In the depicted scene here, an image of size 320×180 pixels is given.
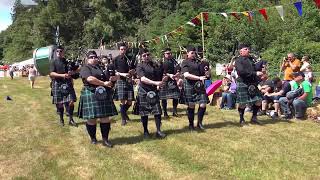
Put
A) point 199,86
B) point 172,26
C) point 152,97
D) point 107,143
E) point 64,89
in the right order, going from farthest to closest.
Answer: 1. point 172,26
2. point 64,89
3. point 199,86
4. point 152,97
5. point 107,143

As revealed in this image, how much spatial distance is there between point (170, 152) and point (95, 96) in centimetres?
130

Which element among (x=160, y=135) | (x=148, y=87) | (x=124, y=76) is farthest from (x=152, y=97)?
(x=124, y=76)

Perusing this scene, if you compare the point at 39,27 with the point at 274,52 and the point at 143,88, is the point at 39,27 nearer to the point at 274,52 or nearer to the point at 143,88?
the point at 274,52

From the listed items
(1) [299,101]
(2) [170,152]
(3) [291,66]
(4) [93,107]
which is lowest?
(2) [170,152]

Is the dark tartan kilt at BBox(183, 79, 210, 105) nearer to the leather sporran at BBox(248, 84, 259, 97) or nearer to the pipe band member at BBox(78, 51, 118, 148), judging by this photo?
the leather sporran at BBox(248, 84, 259, 97)

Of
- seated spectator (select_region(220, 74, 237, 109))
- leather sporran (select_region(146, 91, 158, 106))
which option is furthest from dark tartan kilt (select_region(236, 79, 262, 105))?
seated spectator (select_region(220, 74, 237, 109))

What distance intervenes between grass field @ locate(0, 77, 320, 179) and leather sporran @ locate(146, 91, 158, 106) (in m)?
0.58

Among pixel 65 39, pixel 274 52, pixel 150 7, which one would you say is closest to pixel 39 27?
pixel 65 39

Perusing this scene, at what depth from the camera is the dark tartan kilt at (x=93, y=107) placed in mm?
6441

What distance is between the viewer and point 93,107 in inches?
253

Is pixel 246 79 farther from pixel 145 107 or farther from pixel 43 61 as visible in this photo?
pixel 43 61

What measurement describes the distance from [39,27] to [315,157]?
176 feet

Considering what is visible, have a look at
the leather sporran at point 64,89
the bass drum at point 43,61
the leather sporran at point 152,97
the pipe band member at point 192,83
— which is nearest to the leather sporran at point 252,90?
the pipe band member at point 192,83

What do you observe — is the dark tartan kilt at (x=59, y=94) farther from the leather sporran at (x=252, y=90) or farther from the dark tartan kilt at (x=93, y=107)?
the leather sporran at (x=252, y=90)
